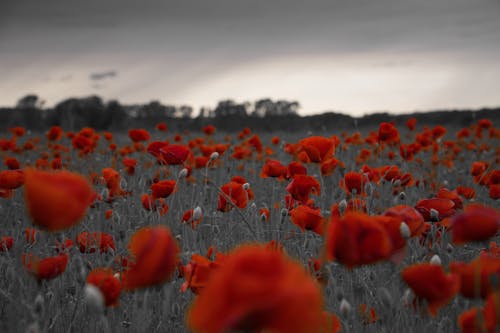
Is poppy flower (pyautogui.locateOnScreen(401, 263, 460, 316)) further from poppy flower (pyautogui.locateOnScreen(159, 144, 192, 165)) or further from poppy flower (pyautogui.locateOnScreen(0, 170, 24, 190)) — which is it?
poppy flower (pyautogui.locateOnScreen(0, 170, 24, 190))

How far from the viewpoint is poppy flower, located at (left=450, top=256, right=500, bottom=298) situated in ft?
3.05

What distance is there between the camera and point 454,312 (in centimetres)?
171

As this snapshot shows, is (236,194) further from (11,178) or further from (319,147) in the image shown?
(11,178)

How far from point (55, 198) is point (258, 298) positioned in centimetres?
45

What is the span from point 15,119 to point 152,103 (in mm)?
7177

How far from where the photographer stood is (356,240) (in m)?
0.88

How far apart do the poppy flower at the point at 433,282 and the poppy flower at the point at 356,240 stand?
0.16 m

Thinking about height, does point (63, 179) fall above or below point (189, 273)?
above

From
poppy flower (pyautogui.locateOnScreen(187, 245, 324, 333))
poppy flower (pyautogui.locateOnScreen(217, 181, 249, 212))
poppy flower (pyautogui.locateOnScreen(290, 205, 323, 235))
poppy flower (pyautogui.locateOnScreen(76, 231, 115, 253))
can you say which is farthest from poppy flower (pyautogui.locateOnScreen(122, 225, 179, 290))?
poppy flower (pyautogui.locateOnScreen(217, 181, 249, 212))

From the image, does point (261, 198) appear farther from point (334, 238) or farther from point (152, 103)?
point (152, 103)

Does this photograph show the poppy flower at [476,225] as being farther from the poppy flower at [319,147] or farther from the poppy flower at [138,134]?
the poppy flower at [138,134]

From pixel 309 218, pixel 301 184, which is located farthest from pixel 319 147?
pixel 309 218

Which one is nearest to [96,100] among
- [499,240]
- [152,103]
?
[152,103]

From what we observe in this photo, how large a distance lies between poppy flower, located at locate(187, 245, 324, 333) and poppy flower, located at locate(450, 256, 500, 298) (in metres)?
0.50
